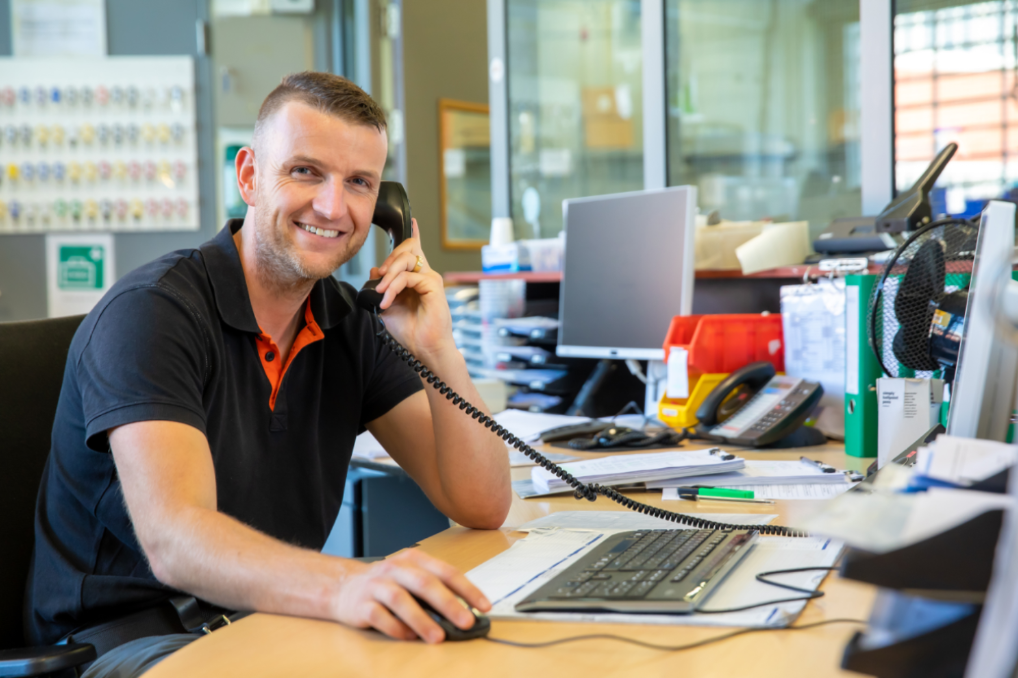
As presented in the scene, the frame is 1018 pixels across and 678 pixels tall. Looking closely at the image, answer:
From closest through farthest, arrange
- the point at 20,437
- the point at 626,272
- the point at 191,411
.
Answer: the point at 191,411 < the point at 20,437 < the point at 626,272

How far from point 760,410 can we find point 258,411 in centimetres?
100

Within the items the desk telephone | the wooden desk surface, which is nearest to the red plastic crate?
the desk telephone

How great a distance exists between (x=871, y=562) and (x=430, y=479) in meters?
0.93

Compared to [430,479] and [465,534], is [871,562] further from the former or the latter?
Result: [430,479]

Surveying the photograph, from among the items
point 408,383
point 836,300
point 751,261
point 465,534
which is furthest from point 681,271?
point 465,534

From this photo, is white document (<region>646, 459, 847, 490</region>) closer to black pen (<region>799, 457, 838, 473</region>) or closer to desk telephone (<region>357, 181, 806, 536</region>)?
black pen (<region>799, 457, 838, 473</region>)

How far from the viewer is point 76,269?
353 cm

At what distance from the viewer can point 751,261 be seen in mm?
1977

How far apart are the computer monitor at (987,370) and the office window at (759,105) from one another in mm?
1775

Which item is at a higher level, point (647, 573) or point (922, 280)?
point (922, 280)

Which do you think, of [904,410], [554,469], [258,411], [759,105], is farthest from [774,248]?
[258,411]

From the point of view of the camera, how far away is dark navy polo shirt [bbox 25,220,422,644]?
3.43 feet

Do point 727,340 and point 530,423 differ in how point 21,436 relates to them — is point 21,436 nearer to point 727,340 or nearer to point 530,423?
point 530,423

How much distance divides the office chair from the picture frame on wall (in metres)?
2.75
